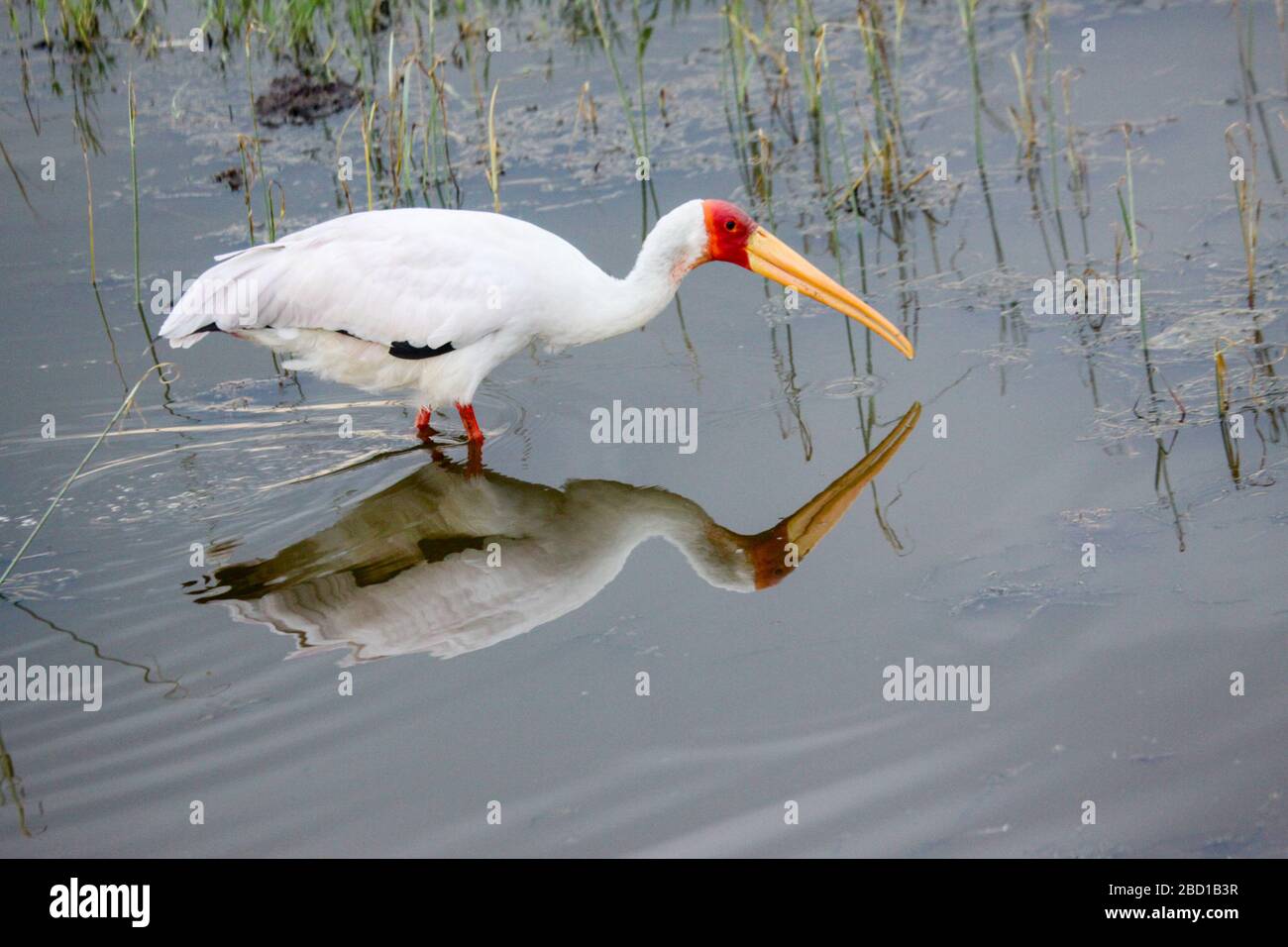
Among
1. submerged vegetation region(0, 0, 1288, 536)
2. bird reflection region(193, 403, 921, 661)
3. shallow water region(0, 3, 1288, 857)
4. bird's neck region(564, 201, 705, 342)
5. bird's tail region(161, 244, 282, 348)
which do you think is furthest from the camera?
submerged vegetation region(0, 0, 1288, 536)

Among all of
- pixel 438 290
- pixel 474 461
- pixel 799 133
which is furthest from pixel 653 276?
pixel 799 133

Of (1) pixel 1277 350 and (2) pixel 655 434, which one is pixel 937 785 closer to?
(2) pixel 655 434

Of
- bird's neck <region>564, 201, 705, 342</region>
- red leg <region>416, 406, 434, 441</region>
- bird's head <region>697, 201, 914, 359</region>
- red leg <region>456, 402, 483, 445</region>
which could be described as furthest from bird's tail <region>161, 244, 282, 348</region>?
bird's head <region>697, 201, 914, 359</region>

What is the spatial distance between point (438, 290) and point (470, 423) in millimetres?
582

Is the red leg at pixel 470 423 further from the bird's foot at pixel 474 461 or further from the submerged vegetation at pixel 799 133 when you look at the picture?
the submerged vegetation at pixel 799 133

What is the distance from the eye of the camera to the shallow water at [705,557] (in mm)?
4320

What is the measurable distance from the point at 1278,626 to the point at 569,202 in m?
5.06

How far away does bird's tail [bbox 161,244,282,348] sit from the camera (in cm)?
625

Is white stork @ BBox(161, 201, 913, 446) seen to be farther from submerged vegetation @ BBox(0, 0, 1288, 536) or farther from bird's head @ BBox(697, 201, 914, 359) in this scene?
submerged vegetation @ BBox(0, 0, 1288, 536)

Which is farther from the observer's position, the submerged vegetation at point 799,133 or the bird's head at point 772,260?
the submerged vegetation at point 799,133

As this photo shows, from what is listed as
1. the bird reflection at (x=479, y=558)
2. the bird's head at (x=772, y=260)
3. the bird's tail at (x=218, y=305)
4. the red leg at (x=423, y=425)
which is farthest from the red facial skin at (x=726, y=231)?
the bird's tail at (x=218, y=305)

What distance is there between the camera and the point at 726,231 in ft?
21.1

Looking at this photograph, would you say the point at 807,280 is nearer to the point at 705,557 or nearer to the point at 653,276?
the point at 653,276
